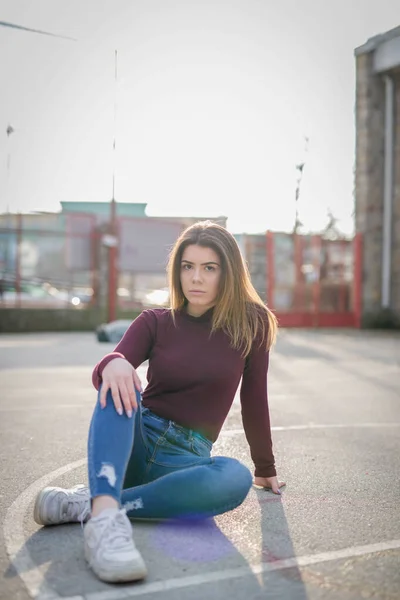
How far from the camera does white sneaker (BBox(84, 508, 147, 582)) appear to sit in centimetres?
215

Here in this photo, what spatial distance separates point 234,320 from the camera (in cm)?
300

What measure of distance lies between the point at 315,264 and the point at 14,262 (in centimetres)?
741

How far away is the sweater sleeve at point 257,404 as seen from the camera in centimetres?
310

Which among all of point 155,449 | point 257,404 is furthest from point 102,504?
point 257,404

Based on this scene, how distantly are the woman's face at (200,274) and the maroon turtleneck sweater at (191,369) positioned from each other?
0.11 m

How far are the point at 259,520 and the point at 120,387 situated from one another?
0.84 metres

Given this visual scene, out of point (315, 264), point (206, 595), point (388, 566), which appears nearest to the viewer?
point (206, 595)

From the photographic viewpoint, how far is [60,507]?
8.91 feet

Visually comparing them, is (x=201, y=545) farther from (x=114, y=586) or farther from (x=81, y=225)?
(x=81, y=225)

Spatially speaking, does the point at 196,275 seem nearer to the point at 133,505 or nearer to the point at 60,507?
the point at 133,505

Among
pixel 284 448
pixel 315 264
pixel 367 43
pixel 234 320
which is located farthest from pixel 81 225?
pixel 234 320

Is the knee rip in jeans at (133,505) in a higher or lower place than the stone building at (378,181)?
lower

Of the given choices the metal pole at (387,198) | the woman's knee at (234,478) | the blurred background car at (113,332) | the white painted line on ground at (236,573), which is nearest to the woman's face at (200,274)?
the woman's knee at (234,478)

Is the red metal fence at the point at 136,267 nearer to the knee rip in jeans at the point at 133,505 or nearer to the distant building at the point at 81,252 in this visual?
the distant building at the point at 81,252
